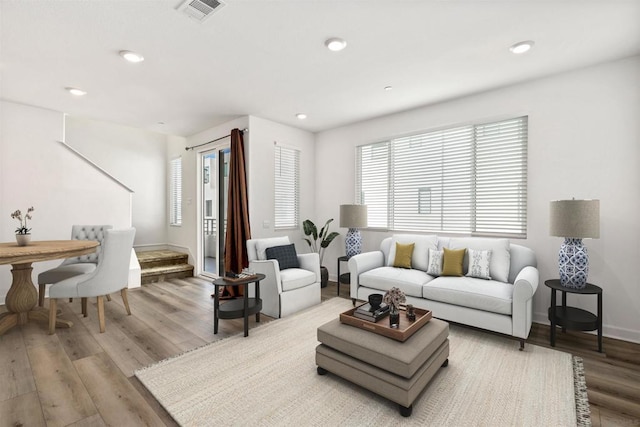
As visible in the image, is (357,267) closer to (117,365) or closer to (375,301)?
(375,301)

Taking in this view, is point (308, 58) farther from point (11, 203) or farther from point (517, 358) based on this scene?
point (11, 203)

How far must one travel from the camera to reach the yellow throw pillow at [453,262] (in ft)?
11.3

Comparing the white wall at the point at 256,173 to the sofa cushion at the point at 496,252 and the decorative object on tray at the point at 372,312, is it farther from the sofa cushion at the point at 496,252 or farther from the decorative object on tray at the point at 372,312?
the sofa cushion at the point at 496,252

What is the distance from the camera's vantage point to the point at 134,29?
246 cm

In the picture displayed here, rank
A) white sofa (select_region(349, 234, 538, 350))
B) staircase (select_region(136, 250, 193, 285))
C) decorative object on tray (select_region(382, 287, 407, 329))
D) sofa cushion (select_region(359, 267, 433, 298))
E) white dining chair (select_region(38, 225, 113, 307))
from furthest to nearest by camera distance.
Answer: staircase (select_region(136, 250, 193, 285)) → white dining chair (select_region(38, 225, 113, 307)) → sofa cushion (select_region(359, 267, 433, 298)) → white sofa (select_region(349, 234, 538, 350)) → decorative object on tray (select_region(382, 287, 407, 329))

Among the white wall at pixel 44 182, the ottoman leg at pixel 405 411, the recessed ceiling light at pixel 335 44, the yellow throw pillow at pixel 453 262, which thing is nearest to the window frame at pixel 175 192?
the white wall at pixel 44 182

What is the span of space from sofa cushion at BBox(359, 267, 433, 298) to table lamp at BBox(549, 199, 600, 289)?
52.1 inches

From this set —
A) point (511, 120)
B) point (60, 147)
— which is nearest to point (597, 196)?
point (511, 120)

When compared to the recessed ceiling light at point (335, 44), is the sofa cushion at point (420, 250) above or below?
below

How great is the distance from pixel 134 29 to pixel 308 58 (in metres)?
1.54

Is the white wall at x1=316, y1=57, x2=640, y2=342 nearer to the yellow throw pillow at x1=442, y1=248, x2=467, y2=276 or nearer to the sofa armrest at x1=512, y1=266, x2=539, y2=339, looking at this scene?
the yellow throw pillow at x1=442, y1=248, x2=467, y2=276

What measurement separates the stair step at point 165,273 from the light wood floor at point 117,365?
123cm

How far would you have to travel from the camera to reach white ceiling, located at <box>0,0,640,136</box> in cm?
225

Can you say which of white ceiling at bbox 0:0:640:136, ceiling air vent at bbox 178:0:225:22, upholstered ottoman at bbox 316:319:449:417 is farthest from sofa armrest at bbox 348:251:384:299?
ceiling air vent at bbox 178:0:225:22
